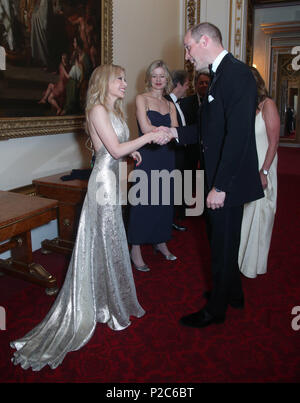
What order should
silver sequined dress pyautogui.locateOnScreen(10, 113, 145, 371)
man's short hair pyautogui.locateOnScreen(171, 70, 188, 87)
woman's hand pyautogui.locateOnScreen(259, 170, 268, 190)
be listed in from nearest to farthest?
silver sequined dress pyautogui.locateOnScreen(10, 113, 145, 371), woman's hand pyautogui.locateOnScreen(259, 170, 268, 190), man's short hair pyautogui.locateOnScreen(171, 70, 188, 87)

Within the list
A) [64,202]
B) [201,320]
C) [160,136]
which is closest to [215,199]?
[160,136]

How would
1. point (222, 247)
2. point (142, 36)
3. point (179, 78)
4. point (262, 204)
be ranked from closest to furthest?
point (222, 247)
point (262, 204)
point (179, 78)
point (142, 36)

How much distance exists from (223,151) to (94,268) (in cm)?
117

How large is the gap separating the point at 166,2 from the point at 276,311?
565cm

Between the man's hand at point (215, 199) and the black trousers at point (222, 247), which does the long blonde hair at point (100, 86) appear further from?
the black trousers at point (222, 247)

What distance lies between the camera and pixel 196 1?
7.02 m

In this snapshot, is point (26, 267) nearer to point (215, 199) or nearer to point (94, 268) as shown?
point (94, 268)

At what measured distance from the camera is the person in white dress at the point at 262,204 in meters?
3.19

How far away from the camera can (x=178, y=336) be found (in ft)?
8.55

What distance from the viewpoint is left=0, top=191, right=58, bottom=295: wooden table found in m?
2.79

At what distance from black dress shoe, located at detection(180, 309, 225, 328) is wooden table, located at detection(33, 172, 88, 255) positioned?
1684 mm

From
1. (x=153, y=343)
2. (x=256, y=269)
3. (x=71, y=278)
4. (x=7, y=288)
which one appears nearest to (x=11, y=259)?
(x=7, y=288)

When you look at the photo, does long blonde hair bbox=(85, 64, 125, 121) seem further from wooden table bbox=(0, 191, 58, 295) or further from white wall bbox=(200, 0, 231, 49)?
white wall bbox=(200, 0, 231, 49)

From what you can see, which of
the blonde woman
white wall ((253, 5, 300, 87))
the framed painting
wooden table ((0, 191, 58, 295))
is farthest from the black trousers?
white wall ((253, 5, 300, 87))
